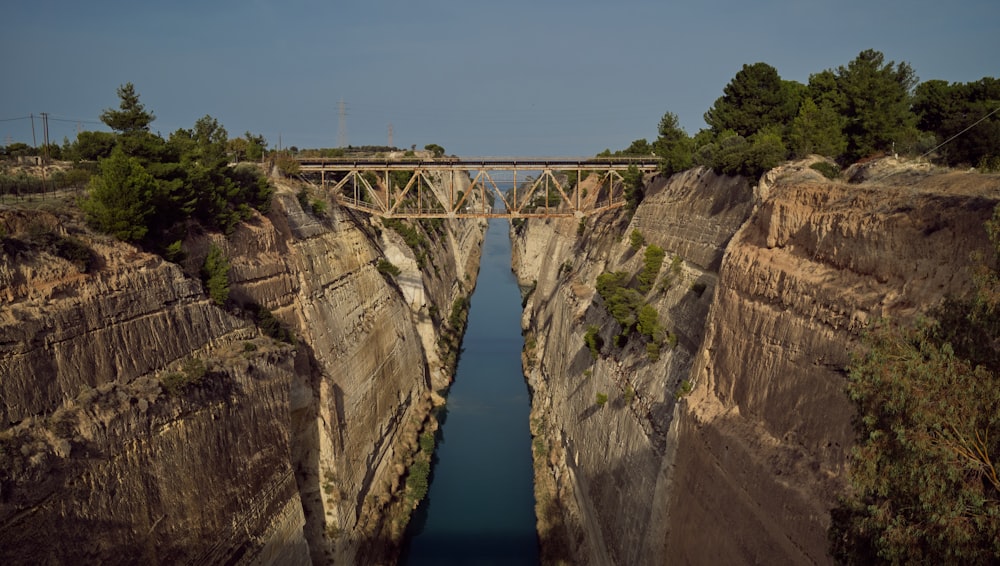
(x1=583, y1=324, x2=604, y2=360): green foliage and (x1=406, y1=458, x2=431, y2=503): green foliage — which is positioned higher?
(x1=583, y1=324, x2=604, y2=360): green foliage

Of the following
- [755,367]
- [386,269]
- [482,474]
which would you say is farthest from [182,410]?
[386,269]

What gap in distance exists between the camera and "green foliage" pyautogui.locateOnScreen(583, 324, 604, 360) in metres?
24.5

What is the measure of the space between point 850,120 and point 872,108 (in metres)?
0.73

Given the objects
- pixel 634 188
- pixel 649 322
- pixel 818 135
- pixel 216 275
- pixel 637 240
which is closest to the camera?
pixel 216 275

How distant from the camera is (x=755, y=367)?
1273cm

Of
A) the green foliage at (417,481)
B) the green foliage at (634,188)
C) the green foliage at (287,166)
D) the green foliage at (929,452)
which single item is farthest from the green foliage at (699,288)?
the green foliage at (287,166)

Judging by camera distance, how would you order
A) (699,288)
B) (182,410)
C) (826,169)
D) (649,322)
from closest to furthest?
1. (182,410)
2. (826,169)
3. (699,288)
4. (649,322)

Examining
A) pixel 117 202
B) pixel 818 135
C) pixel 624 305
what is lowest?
pixel 624 305

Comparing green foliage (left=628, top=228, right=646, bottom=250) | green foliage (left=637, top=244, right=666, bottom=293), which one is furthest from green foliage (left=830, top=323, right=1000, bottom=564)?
green foliage (left=628, top=228, right=646, bottom=250)

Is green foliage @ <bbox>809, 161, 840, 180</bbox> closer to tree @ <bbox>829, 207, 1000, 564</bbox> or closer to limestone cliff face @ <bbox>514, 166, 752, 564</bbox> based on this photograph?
limestone cliff face @ <bbox>514, 166, 752, 564</bbox>

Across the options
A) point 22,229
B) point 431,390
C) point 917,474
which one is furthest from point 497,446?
point 917,474

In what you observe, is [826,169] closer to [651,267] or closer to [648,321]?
[648,321]

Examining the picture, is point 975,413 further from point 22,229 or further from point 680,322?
point 22,229

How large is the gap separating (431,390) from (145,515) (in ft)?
78.5
